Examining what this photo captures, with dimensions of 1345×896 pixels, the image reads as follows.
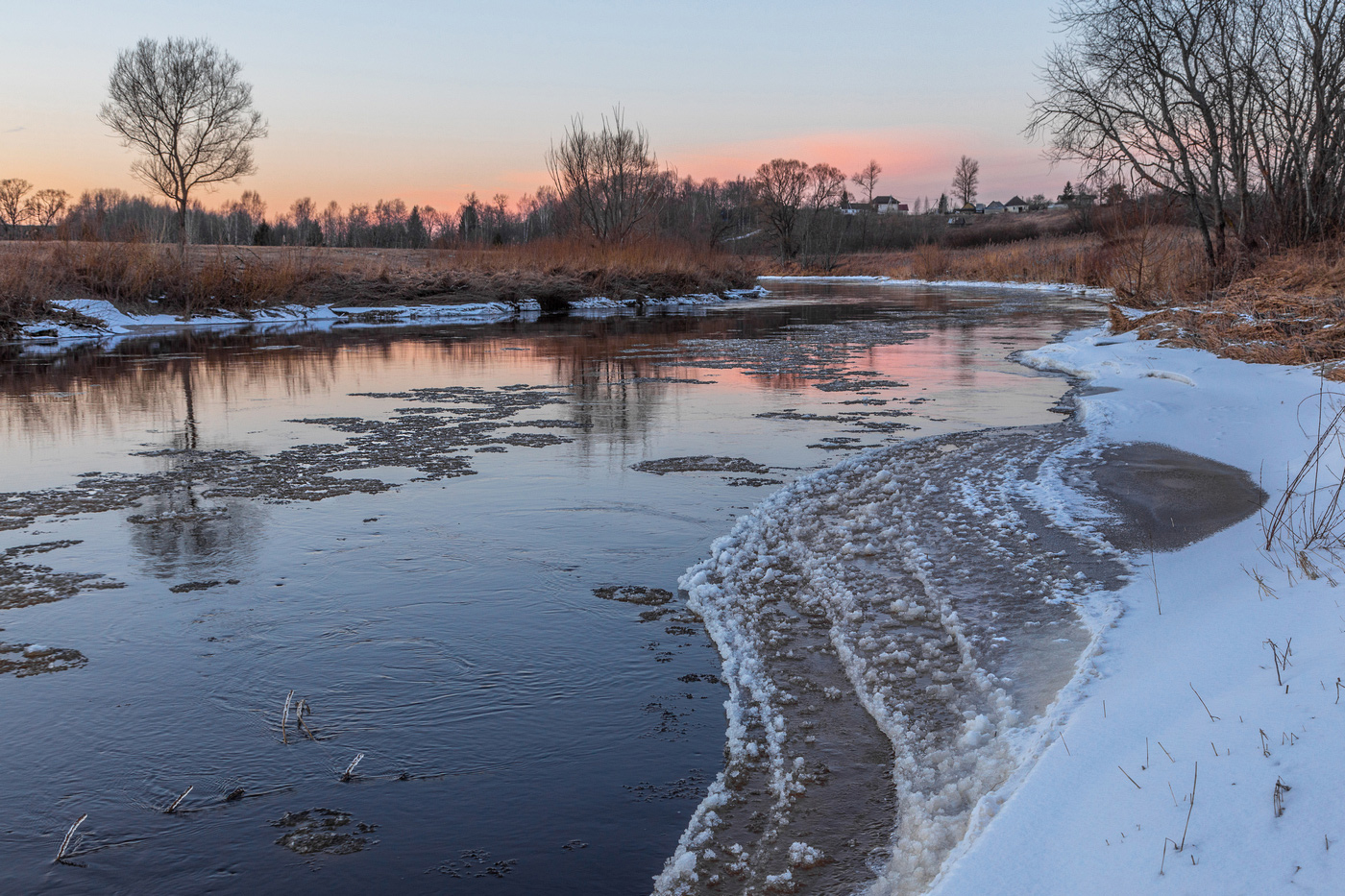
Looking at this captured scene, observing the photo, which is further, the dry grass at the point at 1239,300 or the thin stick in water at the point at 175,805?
the dry grass at the point at 1239,300

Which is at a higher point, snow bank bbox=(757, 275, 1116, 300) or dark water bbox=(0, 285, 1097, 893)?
snow bank bbox=(757, 275, 1116, 300)

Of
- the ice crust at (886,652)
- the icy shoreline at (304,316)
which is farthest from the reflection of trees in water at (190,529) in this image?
the icy shoreline at (304,316)

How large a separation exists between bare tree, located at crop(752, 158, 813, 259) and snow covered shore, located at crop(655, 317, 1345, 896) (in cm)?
7513

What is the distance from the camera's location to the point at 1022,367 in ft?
46.0

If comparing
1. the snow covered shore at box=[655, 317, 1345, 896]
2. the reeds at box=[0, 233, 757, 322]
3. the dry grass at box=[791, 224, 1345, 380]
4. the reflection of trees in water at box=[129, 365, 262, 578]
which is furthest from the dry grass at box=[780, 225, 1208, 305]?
the reflection of trees in water at box=[129, 365, 262, 578]

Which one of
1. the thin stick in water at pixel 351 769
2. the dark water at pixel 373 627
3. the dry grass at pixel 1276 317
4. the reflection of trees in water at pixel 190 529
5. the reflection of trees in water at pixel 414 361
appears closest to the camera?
the dark water at pixel 373 627

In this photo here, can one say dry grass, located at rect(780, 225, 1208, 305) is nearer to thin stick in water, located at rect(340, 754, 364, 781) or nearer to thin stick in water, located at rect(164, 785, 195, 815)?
thin stick in water, located at rect(340, 754, 364, 781)

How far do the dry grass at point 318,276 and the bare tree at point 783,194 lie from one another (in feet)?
131

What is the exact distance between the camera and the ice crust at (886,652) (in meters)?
2.67

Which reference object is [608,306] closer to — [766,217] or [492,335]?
[492,335]

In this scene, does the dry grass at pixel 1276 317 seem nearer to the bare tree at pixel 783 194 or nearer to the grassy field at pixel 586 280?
the grassy field at pixel 586 280

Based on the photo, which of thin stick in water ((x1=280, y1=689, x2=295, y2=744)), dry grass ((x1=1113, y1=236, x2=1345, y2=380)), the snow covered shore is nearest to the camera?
the snow covered shore

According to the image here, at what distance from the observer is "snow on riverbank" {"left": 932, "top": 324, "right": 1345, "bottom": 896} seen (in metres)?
2.11

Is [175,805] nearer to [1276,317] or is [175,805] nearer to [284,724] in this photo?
[284,724]
